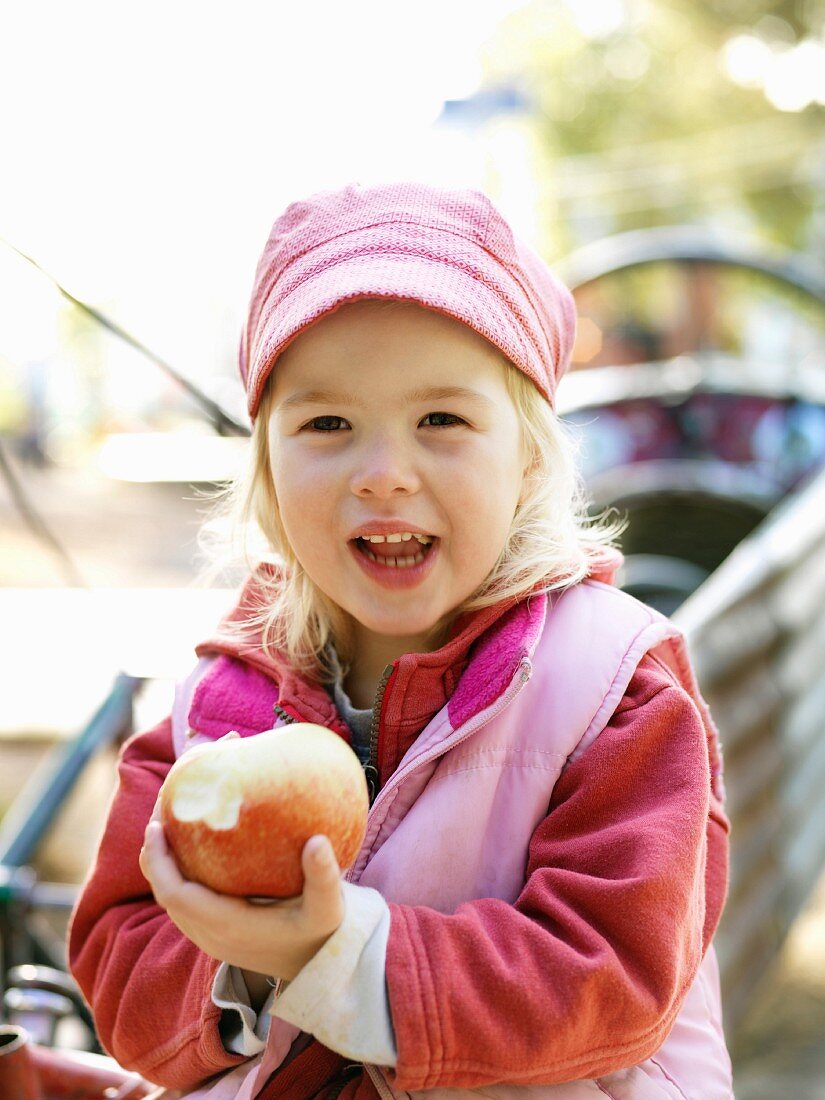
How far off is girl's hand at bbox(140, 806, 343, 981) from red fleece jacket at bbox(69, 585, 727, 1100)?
0.26ft

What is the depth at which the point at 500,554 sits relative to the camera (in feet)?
4.43

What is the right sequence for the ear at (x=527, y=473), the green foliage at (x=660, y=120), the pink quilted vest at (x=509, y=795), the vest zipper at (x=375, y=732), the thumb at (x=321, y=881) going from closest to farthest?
the thumb at (x=321, y=881) < the pink quilted vest at (x=509, y=795) < the vest zipper at (x=375, y=732) < the ear at (x=527, y=473) < the green foliage at (x=660, y=120)

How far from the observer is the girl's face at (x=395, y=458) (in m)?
1.24

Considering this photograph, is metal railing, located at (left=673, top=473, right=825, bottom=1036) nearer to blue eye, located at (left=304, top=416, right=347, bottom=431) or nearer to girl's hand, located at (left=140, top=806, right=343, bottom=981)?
blue eye, located at (left=304, top=416, right=347, bottom=431)

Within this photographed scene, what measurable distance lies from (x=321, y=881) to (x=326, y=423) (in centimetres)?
51

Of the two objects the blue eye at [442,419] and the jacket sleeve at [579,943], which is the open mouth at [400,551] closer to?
the blue eye at [442,419]

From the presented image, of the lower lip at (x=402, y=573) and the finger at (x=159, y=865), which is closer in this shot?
the finger at (x=159, y=865)

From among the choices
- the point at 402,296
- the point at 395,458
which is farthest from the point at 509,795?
the point at 402,296

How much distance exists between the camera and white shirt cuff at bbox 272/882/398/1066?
103 centimetres

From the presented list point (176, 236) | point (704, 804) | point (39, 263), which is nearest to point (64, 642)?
point (176, 236)

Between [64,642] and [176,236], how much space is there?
16.7 ft

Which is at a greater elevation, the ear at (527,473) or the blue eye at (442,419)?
the blue eye at (442,419)

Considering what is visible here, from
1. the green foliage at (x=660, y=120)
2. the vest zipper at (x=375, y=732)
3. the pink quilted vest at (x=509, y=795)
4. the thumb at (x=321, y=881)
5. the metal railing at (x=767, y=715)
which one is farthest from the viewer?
the green foliage at (x=660, y=120)

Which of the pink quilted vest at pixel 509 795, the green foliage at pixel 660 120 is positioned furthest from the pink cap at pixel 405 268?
the green foliage at pixel 660 120
